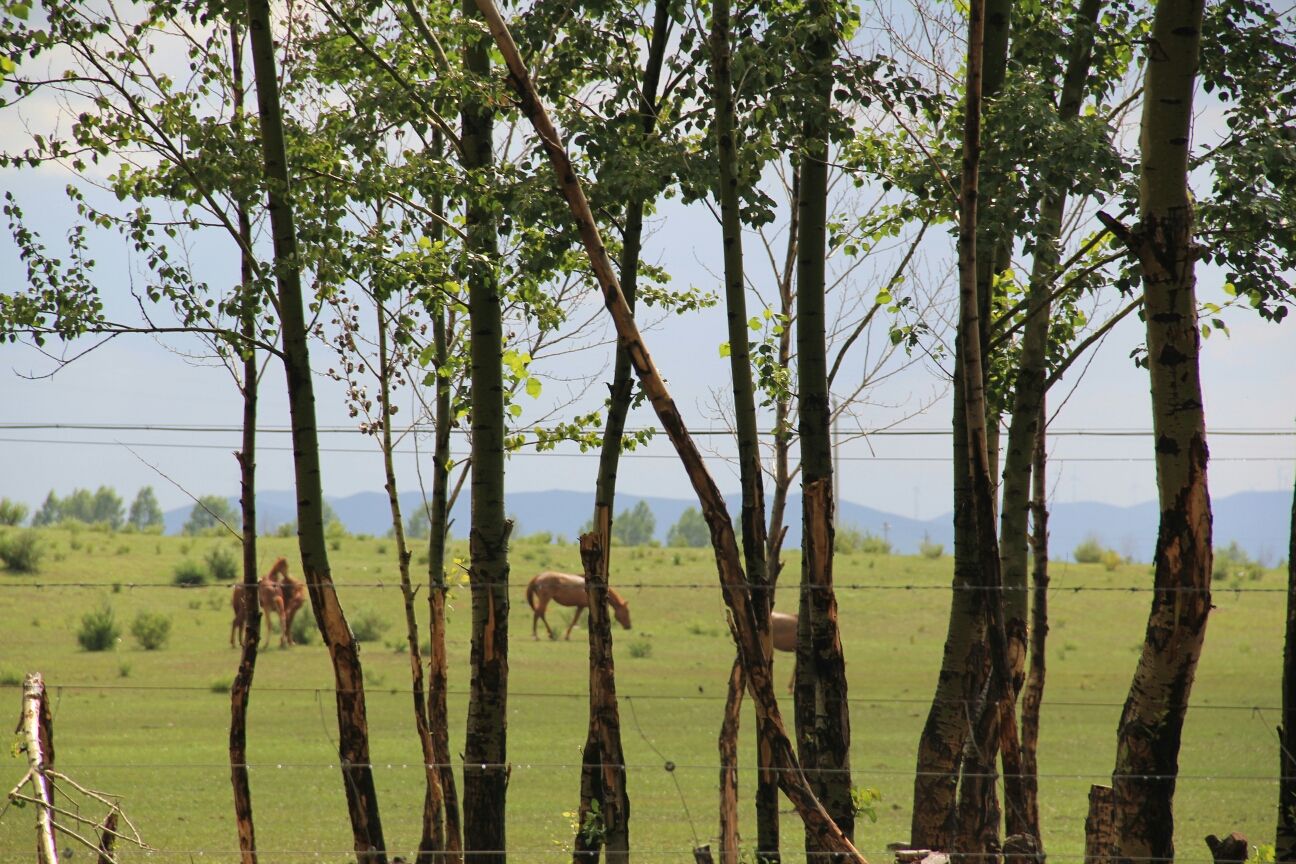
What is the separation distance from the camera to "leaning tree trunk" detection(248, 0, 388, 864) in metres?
5.54

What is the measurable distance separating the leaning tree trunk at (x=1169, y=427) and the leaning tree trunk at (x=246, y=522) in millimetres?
3566

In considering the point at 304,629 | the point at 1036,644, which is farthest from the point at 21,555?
the point at 1036,644

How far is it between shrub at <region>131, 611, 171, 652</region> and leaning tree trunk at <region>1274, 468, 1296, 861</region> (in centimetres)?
2540

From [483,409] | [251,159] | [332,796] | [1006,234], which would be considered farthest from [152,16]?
[332,796]

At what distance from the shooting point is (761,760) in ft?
→ 16.1

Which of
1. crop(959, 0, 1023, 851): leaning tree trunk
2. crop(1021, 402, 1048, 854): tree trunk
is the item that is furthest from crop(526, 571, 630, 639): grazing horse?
crop(959, 0, 1023, 851): leaning tree trunk

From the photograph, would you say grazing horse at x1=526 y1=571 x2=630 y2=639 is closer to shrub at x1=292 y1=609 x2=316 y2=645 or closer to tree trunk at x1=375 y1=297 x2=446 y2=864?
shrub at x1=292 y1=609 x2=316 y2=645

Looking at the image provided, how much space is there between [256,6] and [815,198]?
101 inches

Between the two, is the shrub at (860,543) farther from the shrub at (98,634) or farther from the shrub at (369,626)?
the shrub at (98,634)

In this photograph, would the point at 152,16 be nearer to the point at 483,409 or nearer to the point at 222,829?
the point at 483,409

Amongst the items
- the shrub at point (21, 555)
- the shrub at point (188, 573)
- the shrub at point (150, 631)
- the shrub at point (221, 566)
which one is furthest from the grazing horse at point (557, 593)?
the shrub at point (21, 555)

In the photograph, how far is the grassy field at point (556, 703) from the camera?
11.3 m

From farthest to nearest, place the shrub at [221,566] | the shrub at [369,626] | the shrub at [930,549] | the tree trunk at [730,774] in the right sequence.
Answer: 1. the shrub at [930,549]
2. the shrub at [221,566]
3. the shrub at [369,626]
4. the tree trunk at [730,774]

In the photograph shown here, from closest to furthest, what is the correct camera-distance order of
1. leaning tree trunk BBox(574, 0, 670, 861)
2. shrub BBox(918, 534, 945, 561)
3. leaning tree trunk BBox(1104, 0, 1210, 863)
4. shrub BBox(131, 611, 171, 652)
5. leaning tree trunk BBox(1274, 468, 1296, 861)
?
leaning tree trunk BBox(1104, 0, 1210, 863) → leaning tree trunk BBox(1274, 468, 1296, 861) → leaning tree trunk BBox(574, 0, 670, 861) → shrub BBox(131, 611, 171, 652) → shrub BBox(918, 534, 945, 561)
